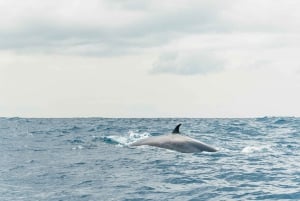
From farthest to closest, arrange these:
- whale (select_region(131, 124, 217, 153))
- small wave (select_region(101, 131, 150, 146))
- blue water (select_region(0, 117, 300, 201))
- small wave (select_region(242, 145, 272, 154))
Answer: small wave (select_region(101, 131, 150, 146)) < small wave (select_region(242, 145, 272, 154)) < whale (select_region(131, 124, 217, 153)) < blue water (select_region(0, 117, 300, 201))

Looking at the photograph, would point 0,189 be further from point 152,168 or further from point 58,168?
point 152,168

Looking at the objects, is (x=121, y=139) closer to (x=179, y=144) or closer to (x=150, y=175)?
(x=179, y=144)

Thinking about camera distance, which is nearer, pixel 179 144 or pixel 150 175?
pixel 150 175

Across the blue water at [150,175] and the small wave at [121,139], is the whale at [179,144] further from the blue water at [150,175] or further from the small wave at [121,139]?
the small wave at [121,139]

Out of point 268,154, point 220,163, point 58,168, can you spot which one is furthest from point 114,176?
point 268,154

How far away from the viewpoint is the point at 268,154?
26.5 meters

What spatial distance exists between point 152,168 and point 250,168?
Answer: 401 cm

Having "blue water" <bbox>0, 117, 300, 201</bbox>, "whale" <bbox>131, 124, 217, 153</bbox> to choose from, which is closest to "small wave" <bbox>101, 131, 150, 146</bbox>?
"whale" <bbox>131, 124, 217, 153</bbox>

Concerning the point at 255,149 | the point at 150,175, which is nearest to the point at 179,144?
the point at 255,149

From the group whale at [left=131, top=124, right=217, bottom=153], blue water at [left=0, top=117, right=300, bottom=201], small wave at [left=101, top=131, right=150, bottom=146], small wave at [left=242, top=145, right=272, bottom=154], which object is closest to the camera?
blue water at [left=0, top=117, right=300, bottom=201]

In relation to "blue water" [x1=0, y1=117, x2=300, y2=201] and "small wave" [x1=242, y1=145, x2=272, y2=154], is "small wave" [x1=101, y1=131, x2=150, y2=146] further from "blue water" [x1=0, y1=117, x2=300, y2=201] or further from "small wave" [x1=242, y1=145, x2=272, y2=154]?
"small wave" [x1=242, y1=145, x2=272, y2=154]

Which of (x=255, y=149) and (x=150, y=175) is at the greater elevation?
(x=255, y=149)

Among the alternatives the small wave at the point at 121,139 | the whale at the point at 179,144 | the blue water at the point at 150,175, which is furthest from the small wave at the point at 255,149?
the small wave at the point at 121,139

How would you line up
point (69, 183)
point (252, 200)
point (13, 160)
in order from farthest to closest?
point (13, 160) < point (69, 183) < point (252, 200)
